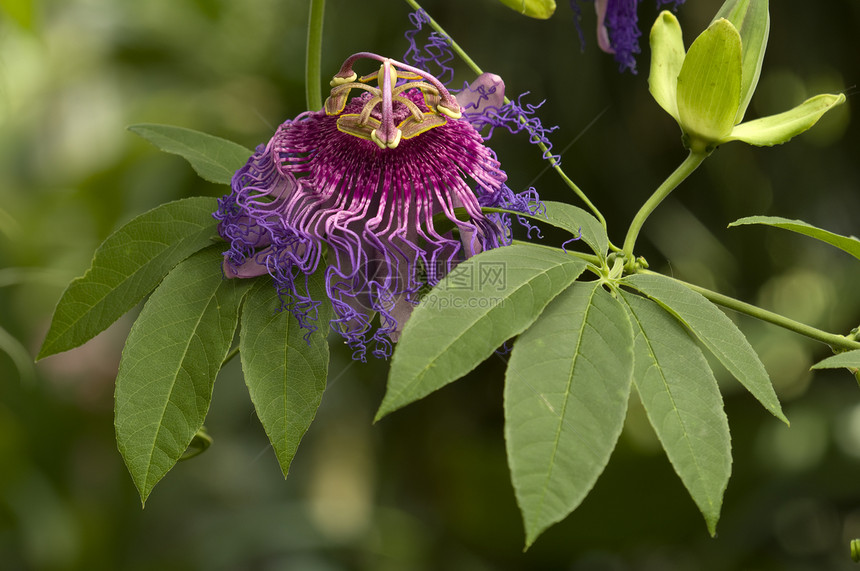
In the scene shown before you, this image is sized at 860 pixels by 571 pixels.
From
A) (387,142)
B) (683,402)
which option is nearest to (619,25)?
(387,142)

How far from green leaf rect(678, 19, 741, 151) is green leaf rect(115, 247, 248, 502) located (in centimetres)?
41

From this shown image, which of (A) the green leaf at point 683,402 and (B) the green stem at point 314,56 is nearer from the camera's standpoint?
(A) the green leaf at point 683,402

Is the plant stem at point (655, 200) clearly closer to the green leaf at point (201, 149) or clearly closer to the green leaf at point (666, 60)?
the green leaf at point (666, 60)

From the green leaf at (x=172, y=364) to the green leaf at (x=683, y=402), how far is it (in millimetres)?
302

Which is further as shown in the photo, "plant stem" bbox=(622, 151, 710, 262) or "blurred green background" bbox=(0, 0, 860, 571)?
"blurred green background" bbox=(0, 0, 860, 571)

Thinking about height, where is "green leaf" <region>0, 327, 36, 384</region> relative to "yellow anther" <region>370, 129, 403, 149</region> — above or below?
below

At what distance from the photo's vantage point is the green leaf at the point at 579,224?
0.63 m

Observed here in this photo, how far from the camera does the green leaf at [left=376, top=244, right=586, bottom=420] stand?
18.0 inches

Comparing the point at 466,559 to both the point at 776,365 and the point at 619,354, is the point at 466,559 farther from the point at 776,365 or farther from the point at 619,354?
the point at 619,354

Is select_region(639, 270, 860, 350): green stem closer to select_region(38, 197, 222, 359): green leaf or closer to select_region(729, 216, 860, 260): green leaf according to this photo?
select_region(729, 216, 860, 260): green leaf

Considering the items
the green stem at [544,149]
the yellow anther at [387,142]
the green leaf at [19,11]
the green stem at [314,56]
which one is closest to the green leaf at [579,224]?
the green stem at [544,149]

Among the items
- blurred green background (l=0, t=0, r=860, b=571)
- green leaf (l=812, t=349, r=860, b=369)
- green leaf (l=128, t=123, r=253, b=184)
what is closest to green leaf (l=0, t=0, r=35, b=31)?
green leaf (l=128, t=123, r=253, b=184)

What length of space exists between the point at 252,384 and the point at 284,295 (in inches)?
3.1

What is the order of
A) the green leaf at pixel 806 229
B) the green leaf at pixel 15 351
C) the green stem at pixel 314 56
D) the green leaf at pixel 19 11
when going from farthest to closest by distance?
the green leaf at pixel 15 351 → the green leaf at pixel 19 11 → the green stem at pixel 314 56 → the green leaf at pixel 806 229
